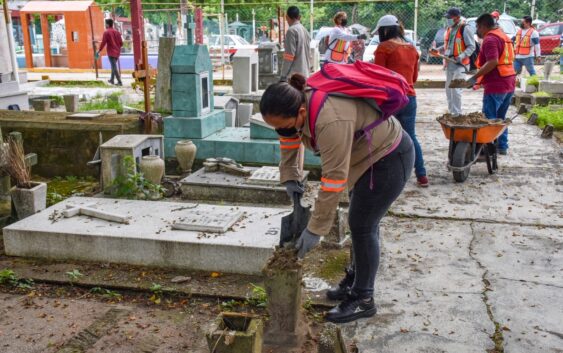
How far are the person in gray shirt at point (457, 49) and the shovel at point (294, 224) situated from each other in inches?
227

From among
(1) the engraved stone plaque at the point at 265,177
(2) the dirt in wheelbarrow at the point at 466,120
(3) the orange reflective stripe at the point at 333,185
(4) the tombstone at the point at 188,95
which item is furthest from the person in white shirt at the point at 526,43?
(3) the orange reflective stripe at the point at 333,185

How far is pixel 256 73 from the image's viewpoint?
10758 mm

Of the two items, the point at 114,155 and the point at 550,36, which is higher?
the point at 550,36

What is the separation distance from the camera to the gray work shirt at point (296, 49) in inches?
307

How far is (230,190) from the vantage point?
588cm

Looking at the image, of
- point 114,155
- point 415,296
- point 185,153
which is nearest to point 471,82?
point 185,153

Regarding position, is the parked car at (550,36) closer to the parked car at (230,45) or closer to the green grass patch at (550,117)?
the parked car at (230,45)

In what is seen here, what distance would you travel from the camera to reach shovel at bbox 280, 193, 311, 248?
129 inches

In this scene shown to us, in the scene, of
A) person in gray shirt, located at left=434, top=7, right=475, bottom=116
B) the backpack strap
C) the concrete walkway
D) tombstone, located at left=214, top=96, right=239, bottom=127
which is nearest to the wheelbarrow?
the concrete walkway

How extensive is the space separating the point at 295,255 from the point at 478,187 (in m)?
3.82

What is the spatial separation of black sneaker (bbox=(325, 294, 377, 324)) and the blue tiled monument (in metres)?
3.27

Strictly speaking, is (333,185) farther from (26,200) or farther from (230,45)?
(230,45)

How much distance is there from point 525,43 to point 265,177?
33.1ft

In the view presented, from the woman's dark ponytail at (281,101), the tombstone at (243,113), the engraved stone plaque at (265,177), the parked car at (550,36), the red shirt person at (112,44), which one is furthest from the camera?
the parked car at (550,36)
